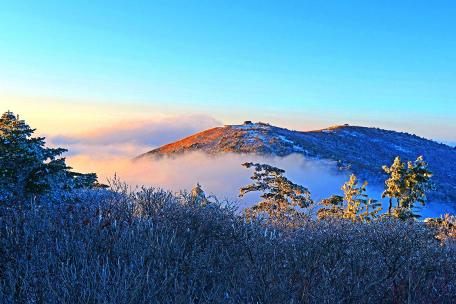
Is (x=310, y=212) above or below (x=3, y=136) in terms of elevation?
below

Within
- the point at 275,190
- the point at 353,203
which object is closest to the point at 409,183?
the point at 353,203

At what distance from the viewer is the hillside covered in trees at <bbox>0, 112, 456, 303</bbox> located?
8.91 meters

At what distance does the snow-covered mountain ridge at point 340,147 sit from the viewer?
293 feet

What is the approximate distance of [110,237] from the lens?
1223cm

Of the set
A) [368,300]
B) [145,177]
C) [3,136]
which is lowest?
[145,177]

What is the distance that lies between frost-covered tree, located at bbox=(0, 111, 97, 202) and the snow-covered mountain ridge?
227 ft

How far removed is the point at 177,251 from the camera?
11.8 m

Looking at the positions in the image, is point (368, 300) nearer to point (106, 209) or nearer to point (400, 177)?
point (106, 209)

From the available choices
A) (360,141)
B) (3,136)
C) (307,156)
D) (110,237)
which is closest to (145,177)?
(307,156)

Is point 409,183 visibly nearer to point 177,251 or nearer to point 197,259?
point 197,259

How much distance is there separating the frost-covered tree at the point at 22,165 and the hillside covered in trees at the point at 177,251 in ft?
0.16

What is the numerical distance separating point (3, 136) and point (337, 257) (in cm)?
1520

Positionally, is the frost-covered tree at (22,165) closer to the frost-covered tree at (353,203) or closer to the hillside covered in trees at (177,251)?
the hillside covered in trees at (177,251)

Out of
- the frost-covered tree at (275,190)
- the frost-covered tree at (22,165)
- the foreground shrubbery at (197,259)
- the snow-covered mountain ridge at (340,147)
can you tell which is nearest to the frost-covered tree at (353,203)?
the frost-covered tree at (275,190)
